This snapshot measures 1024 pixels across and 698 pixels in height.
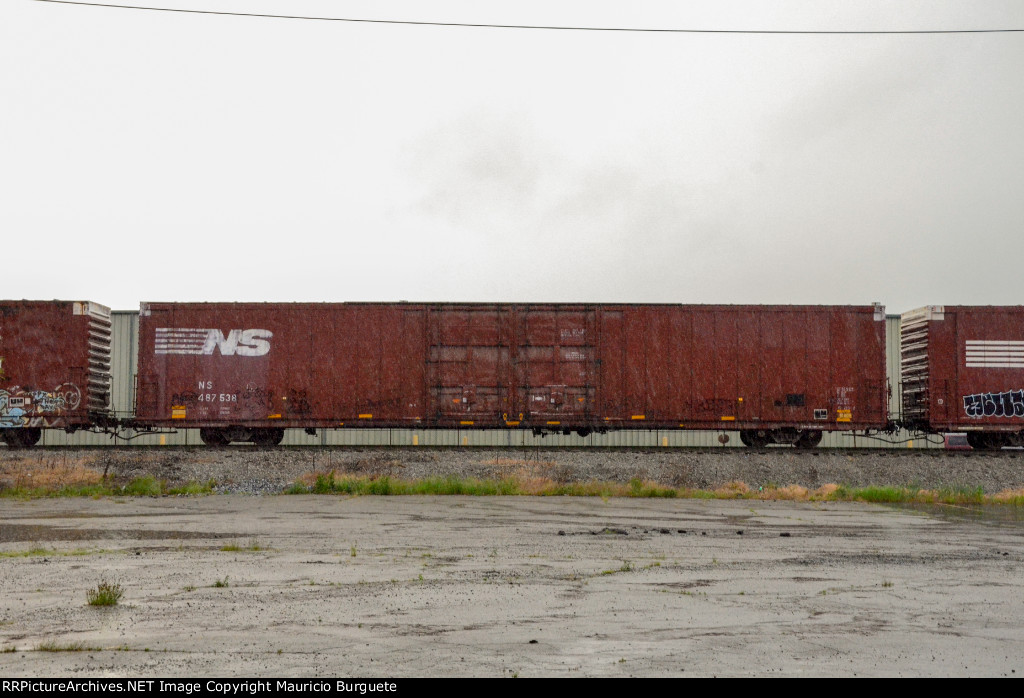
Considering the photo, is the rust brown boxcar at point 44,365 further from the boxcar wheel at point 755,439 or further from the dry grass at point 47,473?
the boxcar wheel at point 755,439

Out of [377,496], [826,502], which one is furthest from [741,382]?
[377,496]

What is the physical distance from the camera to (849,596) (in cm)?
739

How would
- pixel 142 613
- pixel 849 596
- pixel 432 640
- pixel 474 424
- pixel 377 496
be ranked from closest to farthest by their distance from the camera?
pixel 432 640 < pixel 142 613 < pixel 849 596 < pixel 377 496 < pixel 474 424

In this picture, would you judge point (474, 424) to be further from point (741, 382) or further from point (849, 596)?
point (849, 596)

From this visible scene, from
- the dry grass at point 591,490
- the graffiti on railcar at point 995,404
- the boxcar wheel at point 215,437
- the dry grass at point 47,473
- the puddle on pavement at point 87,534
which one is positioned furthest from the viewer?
the boxcar wheel at point 215,437

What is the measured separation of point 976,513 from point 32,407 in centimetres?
2132

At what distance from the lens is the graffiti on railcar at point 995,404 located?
69.7ft

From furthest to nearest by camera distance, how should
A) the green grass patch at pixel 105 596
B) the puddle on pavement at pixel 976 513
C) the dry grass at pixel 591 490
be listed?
the dry grass at pixel 591 490 → the puddle on pavement at pixel 976 513 → the green grass patch at pixel 105 596

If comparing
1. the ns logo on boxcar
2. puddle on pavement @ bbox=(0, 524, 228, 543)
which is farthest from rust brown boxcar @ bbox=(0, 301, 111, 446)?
puddle on pavement @ bbox=(0, 524, 228, 543)

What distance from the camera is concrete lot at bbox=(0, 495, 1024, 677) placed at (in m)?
5.21

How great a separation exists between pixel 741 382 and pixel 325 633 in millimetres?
16643

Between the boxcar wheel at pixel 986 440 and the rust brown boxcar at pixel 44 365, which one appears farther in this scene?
the boxcar wheel at pixel 986 440

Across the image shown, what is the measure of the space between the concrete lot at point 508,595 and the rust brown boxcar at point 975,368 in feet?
26.9

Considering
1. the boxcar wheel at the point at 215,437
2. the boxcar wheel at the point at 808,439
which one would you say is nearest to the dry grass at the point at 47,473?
the boxcar wheel at the point at 215,437
